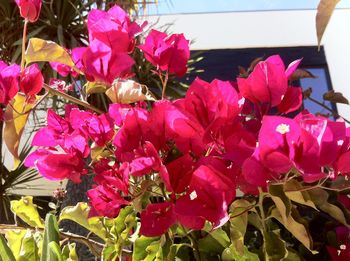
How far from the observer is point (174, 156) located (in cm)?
50

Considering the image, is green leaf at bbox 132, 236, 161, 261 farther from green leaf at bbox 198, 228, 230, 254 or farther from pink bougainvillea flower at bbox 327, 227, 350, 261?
pink bougainvillea flower at bbox 327, 227, 350, 261

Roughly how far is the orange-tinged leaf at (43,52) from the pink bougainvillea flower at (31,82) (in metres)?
0.01

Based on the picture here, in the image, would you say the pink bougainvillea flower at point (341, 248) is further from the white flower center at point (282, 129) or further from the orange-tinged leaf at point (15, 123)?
the orange-tinged leaf at point (15, 123)

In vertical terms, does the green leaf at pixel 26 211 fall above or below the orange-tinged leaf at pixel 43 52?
below

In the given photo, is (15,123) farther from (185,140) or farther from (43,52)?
(185,140)

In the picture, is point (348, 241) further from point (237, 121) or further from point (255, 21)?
point (255, 21)

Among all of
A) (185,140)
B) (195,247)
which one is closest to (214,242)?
(195,247)

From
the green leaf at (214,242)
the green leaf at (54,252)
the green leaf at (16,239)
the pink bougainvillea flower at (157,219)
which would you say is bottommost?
the green leaf at (16,239)

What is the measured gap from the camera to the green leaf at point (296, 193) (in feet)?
1.38

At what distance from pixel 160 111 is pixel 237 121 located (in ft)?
0.23

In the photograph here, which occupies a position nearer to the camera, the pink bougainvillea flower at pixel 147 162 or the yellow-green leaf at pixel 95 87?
the pink bougainvillea flower at pixel 147 162

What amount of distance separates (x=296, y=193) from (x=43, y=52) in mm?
287

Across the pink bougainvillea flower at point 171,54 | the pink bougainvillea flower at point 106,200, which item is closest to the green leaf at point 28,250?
the pink bougainvillea flower at point 106,200

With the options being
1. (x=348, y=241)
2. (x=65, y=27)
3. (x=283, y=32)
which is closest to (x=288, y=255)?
(x=348, y=241)
